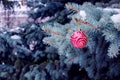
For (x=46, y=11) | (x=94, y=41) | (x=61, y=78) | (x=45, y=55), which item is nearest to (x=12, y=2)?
(x=46, y=11)

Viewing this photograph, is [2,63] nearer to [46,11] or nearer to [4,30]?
[4,30]

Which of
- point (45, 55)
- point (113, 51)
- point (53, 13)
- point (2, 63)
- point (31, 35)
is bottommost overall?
point (2, 63)

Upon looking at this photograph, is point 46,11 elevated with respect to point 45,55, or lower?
elevated

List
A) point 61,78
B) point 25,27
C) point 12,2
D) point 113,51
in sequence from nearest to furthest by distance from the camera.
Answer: point 113,51 < point 61,78 < point 25,27 < point 12,2

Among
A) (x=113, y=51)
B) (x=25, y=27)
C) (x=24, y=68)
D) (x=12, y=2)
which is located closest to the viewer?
(x=113, y=51)

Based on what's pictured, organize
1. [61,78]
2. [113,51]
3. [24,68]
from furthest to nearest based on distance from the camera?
[24,68] < [61,78] < [113,51]

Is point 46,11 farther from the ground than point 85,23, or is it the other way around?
point 85,23

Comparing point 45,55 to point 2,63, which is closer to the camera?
point 45,55

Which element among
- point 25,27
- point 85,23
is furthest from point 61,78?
point 85,23

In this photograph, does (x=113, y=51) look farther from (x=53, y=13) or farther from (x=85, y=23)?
(x=53, y=13)
